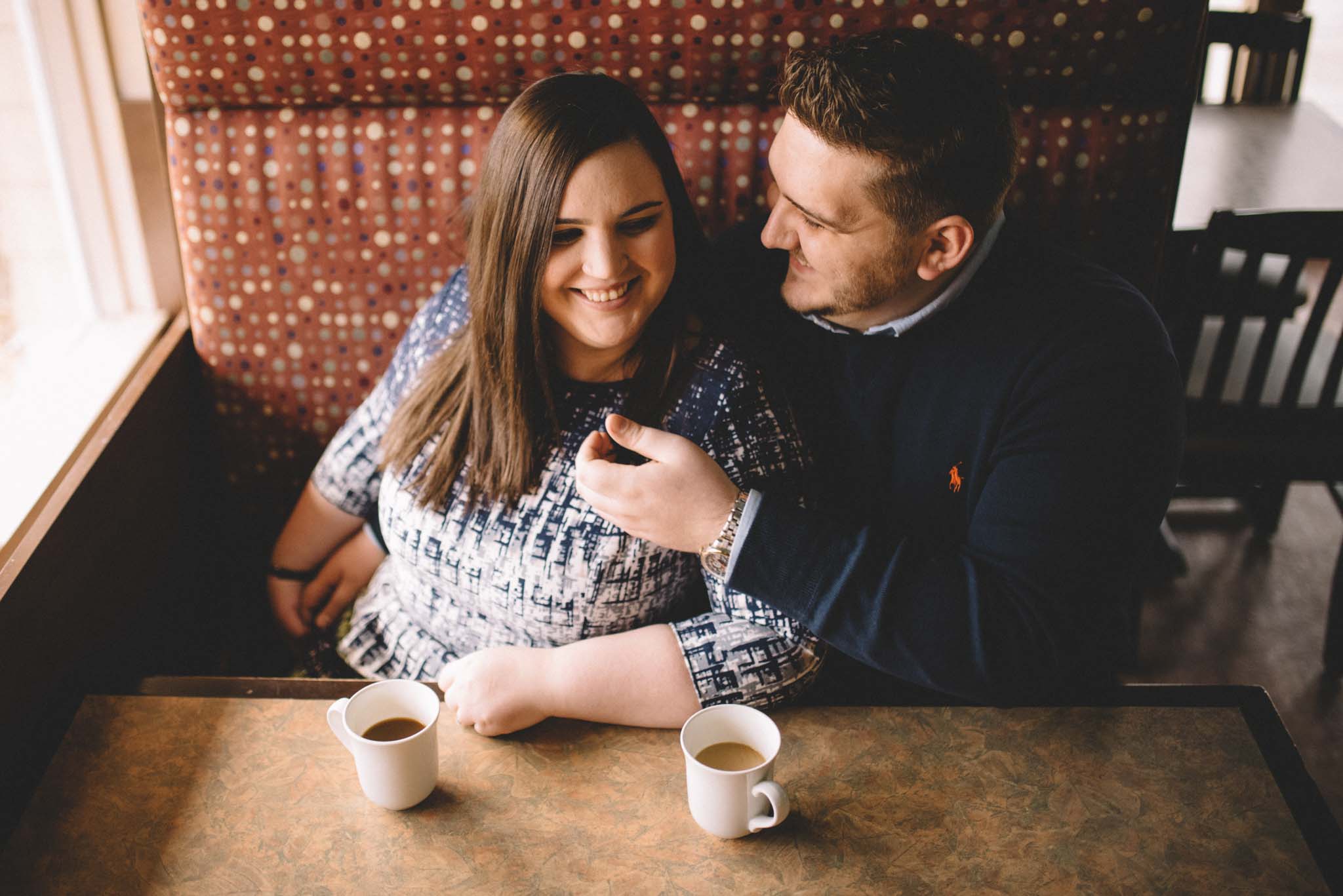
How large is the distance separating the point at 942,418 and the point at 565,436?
0.46 m

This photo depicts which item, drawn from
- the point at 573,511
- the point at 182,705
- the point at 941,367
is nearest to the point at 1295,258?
the point at 941,367

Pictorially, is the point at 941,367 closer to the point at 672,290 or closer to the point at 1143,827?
the point at 672,290

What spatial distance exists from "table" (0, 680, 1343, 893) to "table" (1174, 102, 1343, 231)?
1217 millimetres

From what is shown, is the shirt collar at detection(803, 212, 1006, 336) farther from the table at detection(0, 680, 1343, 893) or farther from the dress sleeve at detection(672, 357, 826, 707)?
the table at detection(0, 680, 1343, 893)

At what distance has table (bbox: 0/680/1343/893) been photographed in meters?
0.95

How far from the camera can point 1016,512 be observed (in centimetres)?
116

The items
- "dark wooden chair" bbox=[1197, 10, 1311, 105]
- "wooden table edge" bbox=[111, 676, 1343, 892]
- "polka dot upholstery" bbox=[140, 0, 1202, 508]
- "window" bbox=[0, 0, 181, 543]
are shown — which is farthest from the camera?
"dark wooden chair" bbox=[1197, 10, 1311, 105]

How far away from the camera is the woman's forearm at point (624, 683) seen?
1.13 m

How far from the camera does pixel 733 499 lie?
3.77 feet

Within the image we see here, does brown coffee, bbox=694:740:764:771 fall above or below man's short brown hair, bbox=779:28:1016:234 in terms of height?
below

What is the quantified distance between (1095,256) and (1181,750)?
0.73 meters

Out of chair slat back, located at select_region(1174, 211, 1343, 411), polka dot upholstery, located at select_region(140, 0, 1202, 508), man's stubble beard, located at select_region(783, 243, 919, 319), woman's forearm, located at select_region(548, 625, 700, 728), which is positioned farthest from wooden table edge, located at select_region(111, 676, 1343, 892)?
chair slat back, located at select_region(1174, 211, 1343, 411)

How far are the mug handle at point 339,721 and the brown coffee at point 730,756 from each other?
0.33 meters

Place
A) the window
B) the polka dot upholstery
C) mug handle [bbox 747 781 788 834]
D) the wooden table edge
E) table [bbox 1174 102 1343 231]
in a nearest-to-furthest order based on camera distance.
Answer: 1. mug handle [bbox 747 781 788 834]
2. the wooden table edge
3. the polka dot upholstery
4. the window
5. table [bbox 1174 102 1343 231]
